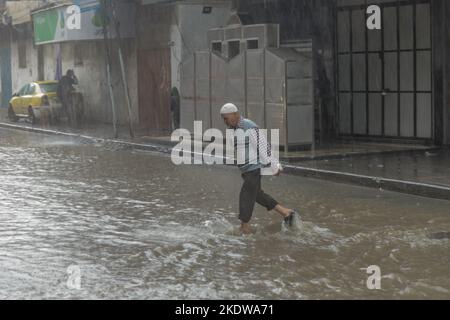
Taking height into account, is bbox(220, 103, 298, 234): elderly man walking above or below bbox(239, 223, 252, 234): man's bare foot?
above

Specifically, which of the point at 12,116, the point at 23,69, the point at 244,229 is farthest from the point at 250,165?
the point at 23,69

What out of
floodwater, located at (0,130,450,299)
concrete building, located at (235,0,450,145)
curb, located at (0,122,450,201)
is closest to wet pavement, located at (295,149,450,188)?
curb, located at (0,122,450,201)

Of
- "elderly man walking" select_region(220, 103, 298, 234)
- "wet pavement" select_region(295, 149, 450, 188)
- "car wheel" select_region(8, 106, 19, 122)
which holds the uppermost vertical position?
"car wheel" select_region(8, 106, 19, 122)

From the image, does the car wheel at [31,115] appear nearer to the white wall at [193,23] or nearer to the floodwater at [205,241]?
the white wall at [193,23]

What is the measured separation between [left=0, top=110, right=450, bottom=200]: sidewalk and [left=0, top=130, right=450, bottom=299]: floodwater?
0.30 meters

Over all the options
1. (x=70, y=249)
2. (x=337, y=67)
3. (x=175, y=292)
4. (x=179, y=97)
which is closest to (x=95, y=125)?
(x=179, y=97)

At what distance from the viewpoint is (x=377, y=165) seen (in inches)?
595

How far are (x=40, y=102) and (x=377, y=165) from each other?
56.3 feet

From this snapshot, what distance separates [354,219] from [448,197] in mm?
2237

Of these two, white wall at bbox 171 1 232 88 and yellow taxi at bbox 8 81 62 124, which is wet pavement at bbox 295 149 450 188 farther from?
yellow taxi at bbox 8 81 62 124

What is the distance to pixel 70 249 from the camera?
340 inches

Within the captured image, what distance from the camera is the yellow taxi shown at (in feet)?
95.7

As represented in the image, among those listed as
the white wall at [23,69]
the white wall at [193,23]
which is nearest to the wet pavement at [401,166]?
the white wall at [193,23]
